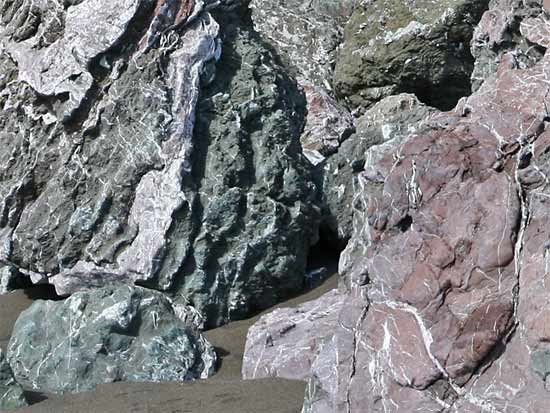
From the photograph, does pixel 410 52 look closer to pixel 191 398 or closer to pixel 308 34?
pixel 308 34

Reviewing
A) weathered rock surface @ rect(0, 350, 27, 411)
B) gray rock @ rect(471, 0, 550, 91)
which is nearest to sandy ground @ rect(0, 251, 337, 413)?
weathered rock surface @ rect(0, 350, 27, 411)

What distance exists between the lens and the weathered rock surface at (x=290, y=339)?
15.7ft

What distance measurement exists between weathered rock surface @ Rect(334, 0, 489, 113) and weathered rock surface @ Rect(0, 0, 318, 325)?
1.58 metres

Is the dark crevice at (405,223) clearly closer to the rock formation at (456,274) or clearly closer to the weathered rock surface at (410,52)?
the rock formation at (456,274)

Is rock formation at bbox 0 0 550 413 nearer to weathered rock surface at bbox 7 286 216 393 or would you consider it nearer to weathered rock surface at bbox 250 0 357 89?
weathered rock surface at bbox 7 286 216 393

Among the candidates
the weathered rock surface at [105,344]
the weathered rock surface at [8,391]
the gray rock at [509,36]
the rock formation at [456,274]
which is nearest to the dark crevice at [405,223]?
the rock formation at [456,274]

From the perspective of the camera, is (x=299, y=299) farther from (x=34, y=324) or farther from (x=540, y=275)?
(x=540, y=275)

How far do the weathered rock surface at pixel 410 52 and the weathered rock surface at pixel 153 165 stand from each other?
1.58 metres

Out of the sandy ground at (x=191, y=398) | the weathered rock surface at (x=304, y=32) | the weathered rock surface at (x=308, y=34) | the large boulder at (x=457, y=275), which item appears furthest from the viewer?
the weathered rock surface at (x=304, y=32)

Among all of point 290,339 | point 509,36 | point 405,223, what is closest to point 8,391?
point 290,339

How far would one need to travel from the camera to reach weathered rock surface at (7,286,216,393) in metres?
4.73

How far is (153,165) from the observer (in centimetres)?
561

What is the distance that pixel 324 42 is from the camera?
8078 mm

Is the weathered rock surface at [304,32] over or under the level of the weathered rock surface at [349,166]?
over
